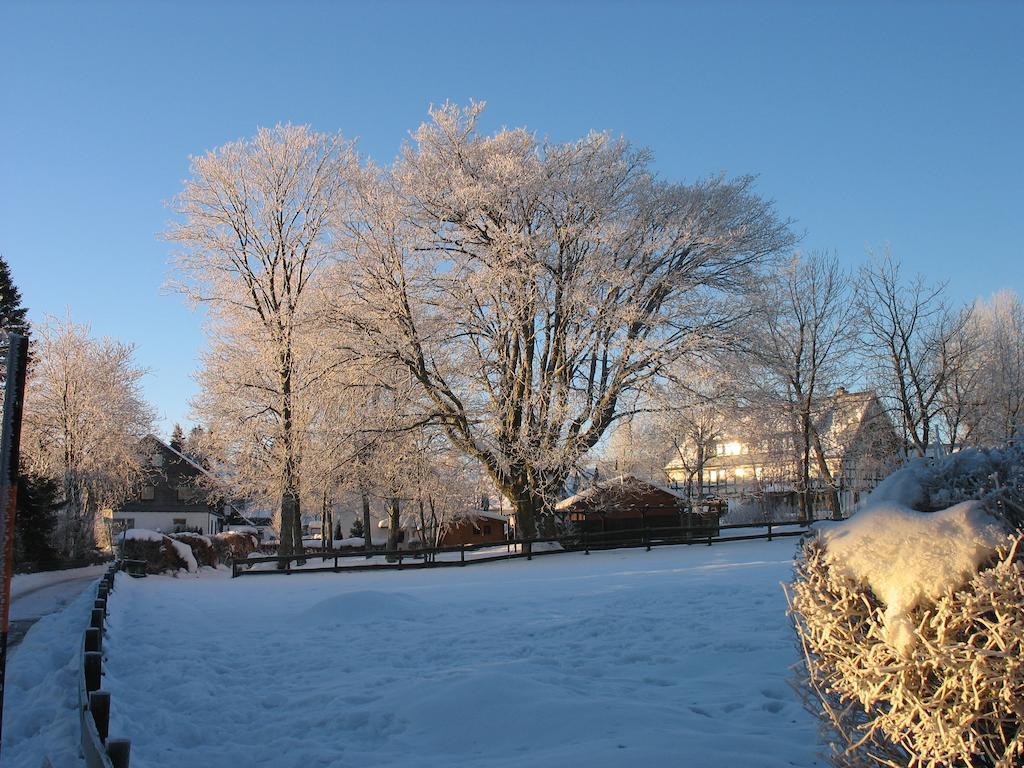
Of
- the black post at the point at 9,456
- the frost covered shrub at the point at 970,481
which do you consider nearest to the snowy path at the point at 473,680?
the frost covered shrub at the point at 970,481

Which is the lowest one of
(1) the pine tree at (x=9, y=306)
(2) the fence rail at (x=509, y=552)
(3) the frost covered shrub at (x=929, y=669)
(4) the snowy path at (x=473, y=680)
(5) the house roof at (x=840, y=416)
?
(2) the fence rail at (x=509, y=552)

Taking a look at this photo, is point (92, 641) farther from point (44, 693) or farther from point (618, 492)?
point (618, 492)

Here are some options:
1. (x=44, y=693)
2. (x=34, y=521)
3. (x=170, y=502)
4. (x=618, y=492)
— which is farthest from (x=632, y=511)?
(x=170, y=502)

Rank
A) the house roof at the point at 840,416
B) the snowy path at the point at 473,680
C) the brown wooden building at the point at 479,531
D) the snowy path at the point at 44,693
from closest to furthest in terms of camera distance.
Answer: the snowy path at the point at 473,680
the snowy path at the point at 44,693
the house roof at the point at 840,416
the brown wooden building at the point at 479,531

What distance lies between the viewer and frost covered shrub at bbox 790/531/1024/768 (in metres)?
2.96

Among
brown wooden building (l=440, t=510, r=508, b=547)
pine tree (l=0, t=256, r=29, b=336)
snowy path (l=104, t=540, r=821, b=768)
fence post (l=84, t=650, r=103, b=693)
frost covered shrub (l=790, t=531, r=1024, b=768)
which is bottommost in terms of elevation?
brown wooden building (l=440, t=510, r=508, b=547)

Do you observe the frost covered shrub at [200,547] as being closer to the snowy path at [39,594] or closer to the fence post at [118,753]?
the snowy path at [39,594]

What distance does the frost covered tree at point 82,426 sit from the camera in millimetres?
37531

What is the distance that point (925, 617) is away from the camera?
3158 millimetres

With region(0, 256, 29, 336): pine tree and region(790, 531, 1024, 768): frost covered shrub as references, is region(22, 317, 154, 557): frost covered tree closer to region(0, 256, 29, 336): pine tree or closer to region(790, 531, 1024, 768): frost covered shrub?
region(0, 256, 29, 336): pine tree

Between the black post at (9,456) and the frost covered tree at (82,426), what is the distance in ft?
120

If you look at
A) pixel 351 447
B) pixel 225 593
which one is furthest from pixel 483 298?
pixel 225 593

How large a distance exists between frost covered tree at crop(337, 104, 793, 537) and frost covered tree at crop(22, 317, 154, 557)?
22153 millimetres

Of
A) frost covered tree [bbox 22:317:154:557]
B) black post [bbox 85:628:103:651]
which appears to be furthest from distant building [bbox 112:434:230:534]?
black post [bbox 85:628:103:651]
